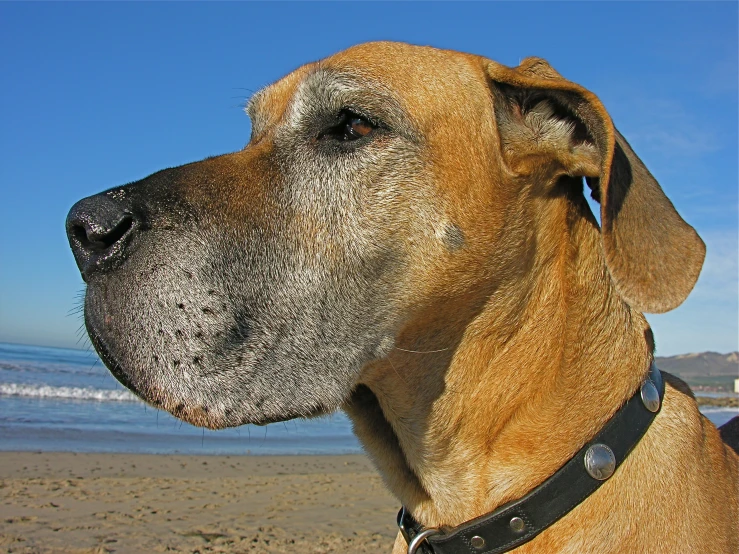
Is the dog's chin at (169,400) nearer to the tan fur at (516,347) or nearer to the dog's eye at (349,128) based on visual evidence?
the tan fur at (516,347)

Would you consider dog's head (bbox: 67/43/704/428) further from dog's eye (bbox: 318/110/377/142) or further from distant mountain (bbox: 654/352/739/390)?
distant mountain (bbox: 654/352/739/390)

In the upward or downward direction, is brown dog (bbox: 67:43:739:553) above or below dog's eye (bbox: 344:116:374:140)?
below

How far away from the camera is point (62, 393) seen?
55.7 feet

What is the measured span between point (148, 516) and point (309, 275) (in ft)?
17.8

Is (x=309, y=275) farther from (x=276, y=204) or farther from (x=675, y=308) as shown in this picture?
(x=675, y=308)

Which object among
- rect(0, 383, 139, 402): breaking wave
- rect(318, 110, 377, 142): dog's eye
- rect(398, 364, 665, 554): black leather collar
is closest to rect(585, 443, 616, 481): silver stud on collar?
rect(398, 364, 665, 554): black leather collar

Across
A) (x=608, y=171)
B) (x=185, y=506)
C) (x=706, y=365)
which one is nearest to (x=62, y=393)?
(x=185, y=506)

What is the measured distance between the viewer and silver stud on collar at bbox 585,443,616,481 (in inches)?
86.4

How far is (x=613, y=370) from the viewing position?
7.72 ft

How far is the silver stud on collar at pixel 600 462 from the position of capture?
219cm

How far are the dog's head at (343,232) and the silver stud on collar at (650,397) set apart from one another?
0.36m

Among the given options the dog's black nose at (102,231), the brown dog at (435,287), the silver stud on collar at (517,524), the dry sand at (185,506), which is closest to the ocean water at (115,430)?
the dry sand at (185,506)

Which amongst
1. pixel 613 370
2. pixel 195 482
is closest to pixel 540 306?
pixel 613 370

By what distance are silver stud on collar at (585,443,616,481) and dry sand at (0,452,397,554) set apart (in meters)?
4.22
